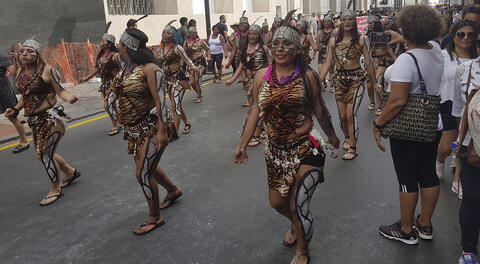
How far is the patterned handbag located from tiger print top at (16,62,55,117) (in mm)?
3932

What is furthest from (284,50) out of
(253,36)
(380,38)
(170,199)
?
(380,38)

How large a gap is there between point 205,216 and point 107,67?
422 centimetres

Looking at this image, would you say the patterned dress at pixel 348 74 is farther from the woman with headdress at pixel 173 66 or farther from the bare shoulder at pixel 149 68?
the bare shoulder at pixel 149 68

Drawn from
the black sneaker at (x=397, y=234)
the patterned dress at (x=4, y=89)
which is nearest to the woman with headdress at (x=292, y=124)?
the black sneaker at (x=397, y=234)

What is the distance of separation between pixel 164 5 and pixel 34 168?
1825 centimetres

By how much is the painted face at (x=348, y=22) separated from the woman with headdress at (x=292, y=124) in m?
3.07

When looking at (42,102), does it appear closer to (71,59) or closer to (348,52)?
(348,52)

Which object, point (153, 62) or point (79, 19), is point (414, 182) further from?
point (79, 19)

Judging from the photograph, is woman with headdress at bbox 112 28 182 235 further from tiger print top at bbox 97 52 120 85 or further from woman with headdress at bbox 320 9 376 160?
tiger print top at bbox 97 52 120 85

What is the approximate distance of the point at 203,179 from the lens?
5.67 metres

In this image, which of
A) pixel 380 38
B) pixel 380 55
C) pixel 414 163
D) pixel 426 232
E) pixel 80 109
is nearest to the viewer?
pixel 414 163

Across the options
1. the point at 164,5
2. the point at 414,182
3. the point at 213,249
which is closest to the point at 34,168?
the point at 213,249

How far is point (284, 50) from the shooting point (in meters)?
3.20

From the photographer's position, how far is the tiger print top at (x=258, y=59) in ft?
25.6
